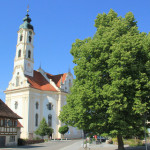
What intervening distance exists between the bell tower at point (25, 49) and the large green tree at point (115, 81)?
114ft

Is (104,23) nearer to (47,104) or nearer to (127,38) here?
(127,38)

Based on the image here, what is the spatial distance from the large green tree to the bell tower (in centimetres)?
3477

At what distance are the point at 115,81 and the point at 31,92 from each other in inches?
1384

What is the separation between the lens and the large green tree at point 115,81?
15.0 meters

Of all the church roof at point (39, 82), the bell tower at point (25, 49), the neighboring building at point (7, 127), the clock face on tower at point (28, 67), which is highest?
the bell tower at point (25, 49)

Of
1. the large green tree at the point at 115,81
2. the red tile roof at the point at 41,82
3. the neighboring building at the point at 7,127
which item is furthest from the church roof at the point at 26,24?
the large green tree at the point at 115,81

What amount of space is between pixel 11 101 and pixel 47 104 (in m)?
8.76

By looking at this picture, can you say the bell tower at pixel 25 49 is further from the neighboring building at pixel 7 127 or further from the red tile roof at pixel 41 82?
the neighboring building at pixel 7 127

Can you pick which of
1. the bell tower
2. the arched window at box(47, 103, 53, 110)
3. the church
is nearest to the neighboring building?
the church

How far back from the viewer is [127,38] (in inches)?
627

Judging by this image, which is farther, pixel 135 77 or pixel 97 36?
pixel 97 36

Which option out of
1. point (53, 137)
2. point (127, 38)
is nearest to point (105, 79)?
point (127, 38)

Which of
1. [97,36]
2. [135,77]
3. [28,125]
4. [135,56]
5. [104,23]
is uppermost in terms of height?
[104,23]

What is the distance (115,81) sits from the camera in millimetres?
14984
